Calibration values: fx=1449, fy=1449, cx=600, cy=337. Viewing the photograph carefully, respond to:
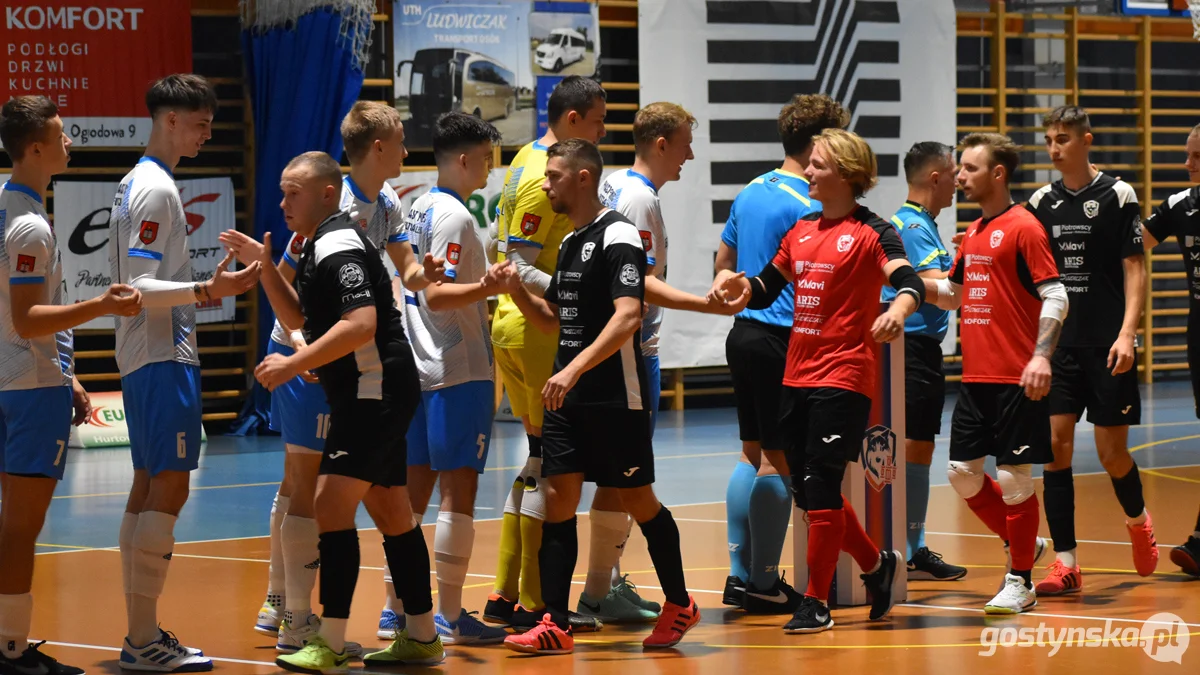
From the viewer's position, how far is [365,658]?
4.83m

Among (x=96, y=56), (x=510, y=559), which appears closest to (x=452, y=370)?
(x=510, y=559)

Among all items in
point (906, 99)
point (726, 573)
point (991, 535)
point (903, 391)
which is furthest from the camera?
point (906, 99)

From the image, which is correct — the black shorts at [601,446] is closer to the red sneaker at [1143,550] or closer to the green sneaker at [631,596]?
the green sneaker at [631,596]

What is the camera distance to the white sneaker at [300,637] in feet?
16.0

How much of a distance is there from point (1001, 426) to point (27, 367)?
3507 millimetres

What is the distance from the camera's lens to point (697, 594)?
19.7 ft

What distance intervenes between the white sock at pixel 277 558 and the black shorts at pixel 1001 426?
103 inches

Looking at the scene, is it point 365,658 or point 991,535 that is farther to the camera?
point 991,535

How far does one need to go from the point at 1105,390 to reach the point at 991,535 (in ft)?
4.56

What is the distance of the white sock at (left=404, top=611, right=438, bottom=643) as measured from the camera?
475 centimetres

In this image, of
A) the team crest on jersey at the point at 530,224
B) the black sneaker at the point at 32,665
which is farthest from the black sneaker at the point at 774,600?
the black sneaker at the point at 32,665

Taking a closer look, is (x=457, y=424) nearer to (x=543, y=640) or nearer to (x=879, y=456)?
(x=543, y=640)

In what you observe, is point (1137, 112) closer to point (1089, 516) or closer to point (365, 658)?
point (1089, 516)

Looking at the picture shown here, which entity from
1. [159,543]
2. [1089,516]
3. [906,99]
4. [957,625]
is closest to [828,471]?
[957,625]
